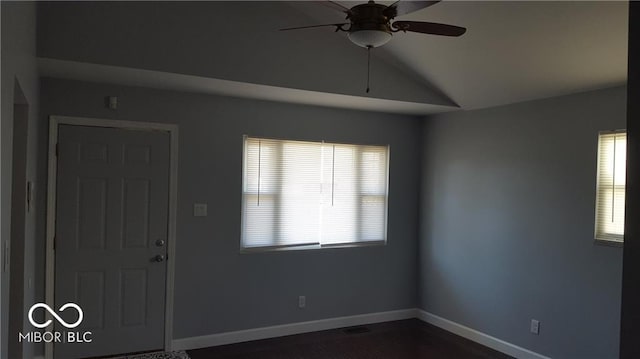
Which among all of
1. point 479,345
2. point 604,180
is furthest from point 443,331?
point 604,180

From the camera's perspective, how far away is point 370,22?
234 cm

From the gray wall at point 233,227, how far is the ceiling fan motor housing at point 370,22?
2233 millimetres

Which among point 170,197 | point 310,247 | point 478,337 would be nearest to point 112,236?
point 170,197

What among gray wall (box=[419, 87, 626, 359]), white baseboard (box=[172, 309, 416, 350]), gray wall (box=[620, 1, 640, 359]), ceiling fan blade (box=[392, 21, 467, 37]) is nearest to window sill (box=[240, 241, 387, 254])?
gray wall (box=[419, 87, 626, 359])

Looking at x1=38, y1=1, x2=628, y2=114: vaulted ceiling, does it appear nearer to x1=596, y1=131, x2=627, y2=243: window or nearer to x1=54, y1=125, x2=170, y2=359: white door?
x1=596, y1=131, x2=627, y2=243: window

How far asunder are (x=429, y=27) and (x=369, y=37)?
38cm

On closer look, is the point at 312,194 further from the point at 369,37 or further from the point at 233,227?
the point at 369,37

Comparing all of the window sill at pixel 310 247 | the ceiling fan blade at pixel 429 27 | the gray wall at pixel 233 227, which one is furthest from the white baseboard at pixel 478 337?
the ceiling fan blade at pixel 429 27

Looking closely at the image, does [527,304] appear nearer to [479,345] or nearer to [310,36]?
[479,345]

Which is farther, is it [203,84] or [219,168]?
[219,168]

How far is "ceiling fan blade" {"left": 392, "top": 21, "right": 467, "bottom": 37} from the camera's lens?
2471 mm

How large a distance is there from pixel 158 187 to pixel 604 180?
3.62 metres

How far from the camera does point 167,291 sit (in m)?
4.14

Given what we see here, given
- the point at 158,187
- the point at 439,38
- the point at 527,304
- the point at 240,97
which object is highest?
the point at 439,38
